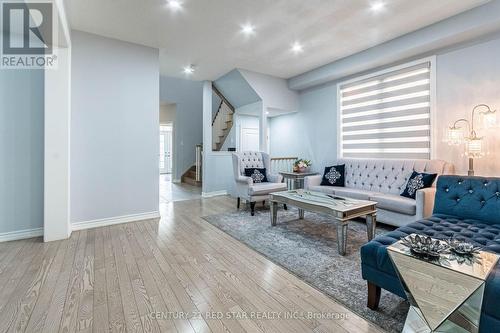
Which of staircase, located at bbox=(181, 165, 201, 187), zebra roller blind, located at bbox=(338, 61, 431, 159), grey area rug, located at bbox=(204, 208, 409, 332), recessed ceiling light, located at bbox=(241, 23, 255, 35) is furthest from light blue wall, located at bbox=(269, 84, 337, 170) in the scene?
staircase, located at bbox=(181, 165, 201, 187)

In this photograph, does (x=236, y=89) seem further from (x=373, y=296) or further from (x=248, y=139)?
(x=373, y=296)

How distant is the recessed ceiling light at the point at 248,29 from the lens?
344cm

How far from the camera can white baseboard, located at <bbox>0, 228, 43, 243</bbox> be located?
306 cm

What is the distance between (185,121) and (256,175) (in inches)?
180

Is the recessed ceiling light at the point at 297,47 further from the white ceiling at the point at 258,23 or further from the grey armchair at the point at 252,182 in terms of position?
the grey armchair at the point at 252,182

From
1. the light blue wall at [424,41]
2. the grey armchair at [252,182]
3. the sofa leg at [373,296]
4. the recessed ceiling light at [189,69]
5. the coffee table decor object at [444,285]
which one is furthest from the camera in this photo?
the recessed ceiling light at [189,69]

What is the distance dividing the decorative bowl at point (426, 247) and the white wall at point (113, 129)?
3728 mm

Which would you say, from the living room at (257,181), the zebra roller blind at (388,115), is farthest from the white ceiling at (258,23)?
the zebra roller blind at (388,115)

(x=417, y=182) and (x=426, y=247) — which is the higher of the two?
(x=417, y=182)

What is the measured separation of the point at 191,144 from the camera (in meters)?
8.55

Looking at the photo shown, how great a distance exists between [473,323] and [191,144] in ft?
26.8

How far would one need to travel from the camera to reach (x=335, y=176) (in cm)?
458

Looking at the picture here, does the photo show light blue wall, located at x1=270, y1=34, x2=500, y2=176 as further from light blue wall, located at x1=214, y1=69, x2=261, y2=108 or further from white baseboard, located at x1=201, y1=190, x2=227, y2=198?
white baseboard, located at x1=201, y1=190, x2=227, y2=198

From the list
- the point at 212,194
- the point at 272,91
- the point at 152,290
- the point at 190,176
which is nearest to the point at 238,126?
the point at 272,91
